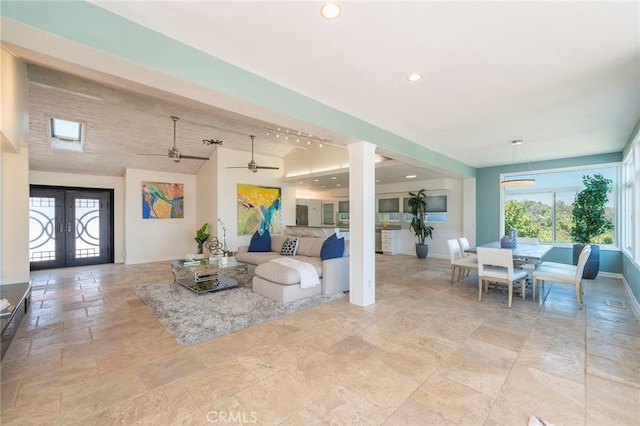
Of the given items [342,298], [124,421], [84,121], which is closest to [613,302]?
[342,298]

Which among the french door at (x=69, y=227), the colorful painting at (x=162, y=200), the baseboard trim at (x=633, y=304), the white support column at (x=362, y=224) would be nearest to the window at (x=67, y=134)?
the french door at (x=69, y=227)

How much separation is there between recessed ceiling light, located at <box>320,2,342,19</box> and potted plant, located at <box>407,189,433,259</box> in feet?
24.3

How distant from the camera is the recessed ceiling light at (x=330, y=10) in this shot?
1.71 meters

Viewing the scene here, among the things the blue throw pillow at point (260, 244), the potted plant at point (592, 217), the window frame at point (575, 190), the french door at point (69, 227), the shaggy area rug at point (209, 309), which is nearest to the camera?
the shaggy area rug at point (209, 309)

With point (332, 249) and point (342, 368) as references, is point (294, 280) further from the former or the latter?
point (342, 368)

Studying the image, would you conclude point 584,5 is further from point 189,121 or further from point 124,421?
point 189,121

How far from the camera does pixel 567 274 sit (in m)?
3.87

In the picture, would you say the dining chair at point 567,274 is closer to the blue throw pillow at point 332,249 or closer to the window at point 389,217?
the blue throw pillow at point 332,249

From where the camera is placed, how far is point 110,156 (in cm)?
672

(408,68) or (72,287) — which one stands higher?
(408,68)

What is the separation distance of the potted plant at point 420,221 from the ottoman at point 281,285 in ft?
16.6

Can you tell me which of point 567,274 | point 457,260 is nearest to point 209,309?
point 457,260

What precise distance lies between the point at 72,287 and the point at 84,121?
3.32m

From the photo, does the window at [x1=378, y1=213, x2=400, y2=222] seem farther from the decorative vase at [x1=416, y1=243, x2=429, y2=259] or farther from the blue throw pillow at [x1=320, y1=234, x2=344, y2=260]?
the blue throw pillow at [x1=320, y1=234, x2=344, y2=260]
